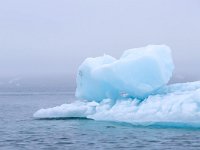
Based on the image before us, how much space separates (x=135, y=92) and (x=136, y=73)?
3.26 feet

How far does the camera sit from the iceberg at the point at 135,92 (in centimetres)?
2570

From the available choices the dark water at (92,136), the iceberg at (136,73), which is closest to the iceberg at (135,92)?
the iceberg at (136,73)

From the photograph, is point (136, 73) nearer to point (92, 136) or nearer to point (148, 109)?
point (148, 109)

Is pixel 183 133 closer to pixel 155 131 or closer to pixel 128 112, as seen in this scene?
pixel 155 131

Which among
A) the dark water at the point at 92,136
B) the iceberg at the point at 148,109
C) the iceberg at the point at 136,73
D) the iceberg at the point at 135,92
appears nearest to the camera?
the dark water at the point at 92,136

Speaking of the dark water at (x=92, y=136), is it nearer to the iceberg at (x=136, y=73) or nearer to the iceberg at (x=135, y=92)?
the iceberg at (x=135, y=92)

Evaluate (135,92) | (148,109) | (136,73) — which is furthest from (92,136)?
(136,73)

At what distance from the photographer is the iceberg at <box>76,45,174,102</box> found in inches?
1115

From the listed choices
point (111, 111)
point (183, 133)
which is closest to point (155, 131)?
point (183, 133)

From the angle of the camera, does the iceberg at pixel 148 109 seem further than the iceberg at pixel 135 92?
No

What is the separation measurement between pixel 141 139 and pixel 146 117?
3.61m

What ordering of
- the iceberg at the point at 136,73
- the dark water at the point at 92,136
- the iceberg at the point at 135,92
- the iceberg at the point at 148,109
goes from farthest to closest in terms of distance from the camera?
1. the iceberg at the point at 136,73
2. the iceberg at the point at 135,92
3. the iceberg at the point at 148,109
4. the dark water at the point at 92,136

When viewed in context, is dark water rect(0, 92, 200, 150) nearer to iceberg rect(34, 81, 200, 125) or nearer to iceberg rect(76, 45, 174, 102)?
iceberg rect(34, 81, 200, 125)

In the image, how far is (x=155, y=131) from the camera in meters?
25.0
